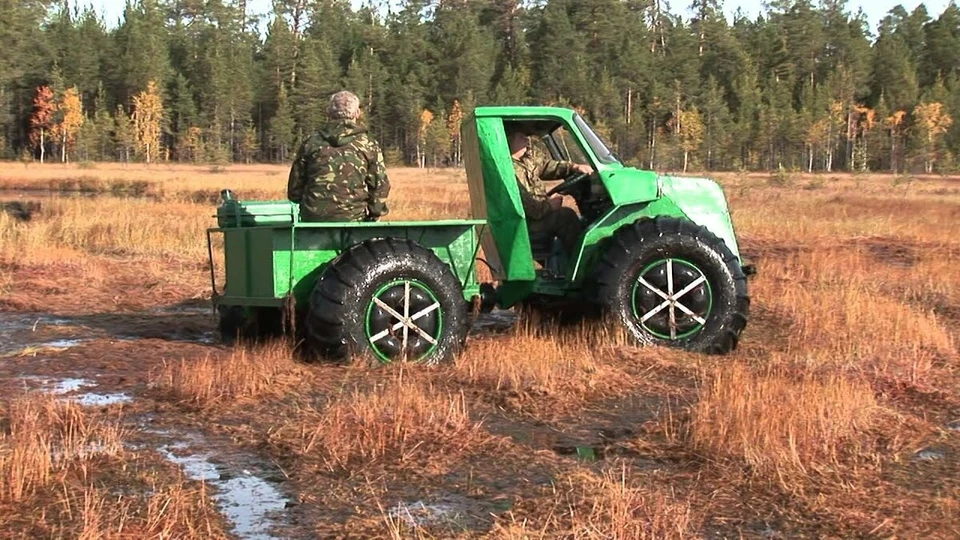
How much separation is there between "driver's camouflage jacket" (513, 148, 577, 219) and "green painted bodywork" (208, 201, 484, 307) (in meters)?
0.84

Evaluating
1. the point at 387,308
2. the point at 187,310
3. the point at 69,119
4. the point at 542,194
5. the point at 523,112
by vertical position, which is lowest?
the point at 187,310

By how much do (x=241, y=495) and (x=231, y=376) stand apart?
7.10 ft

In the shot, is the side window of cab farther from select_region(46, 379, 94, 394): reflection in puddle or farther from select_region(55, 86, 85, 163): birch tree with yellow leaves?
select_region(55, 86, 85, 163): birch tree with yellow leaves

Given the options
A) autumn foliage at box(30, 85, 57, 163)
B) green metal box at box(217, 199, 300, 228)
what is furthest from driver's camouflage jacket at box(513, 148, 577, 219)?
autumn foliage at box(30, 85, 57, 163)

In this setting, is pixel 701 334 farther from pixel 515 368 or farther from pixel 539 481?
pixel 539 481

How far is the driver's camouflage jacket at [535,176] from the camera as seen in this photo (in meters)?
8.82

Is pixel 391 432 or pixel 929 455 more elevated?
pixel 391 432

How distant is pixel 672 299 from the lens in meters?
8.21

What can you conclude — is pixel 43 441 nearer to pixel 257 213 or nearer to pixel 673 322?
pixel 257 213

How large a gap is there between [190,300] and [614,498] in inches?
328

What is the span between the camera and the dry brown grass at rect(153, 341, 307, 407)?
634 cm

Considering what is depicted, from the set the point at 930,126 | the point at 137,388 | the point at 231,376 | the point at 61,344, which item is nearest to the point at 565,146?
the point at 231,376

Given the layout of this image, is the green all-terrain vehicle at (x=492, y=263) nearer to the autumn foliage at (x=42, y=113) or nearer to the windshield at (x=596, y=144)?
the windshield at (x=596, y=144)

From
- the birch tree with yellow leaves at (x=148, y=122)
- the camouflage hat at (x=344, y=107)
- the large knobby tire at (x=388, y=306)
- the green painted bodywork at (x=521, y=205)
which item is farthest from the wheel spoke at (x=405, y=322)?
the birch tree with yellow leaves at (x=148, y=122)
